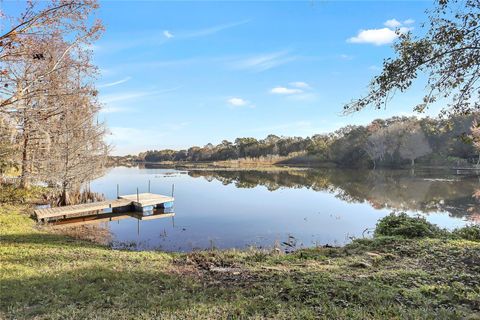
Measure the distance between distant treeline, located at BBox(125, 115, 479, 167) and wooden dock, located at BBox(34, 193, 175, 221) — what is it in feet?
109

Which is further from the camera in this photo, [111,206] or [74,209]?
[111,206]

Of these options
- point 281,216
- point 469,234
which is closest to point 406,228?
point 469,234

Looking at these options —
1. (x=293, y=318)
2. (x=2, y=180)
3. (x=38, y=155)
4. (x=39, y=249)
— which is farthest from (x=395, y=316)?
(x=2, y=180)

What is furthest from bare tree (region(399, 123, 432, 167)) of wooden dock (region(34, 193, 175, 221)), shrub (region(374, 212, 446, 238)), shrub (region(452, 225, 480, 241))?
shrub (region(374, 212, 446, 238))

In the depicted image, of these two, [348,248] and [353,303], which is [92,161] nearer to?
[348,248]

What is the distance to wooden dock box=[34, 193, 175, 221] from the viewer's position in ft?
50.7

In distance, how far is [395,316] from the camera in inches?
154

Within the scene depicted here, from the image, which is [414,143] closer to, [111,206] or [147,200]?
[147,200]

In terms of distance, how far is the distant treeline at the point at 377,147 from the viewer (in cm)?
5181

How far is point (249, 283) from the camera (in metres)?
5.50

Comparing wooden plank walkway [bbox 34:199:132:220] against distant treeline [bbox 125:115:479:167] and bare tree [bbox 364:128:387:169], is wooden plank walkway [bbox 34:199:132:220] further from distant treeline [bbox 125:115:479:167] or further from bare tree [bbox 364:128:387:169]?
bare tree [bbox 364:128:387:169]

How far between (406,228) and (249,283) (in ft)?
20.1

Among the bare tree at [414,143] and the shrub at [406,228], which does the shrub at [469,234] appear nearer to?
the shrub at [406,228]

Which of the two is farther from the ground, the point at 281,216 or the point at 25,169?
the point at 25,169
